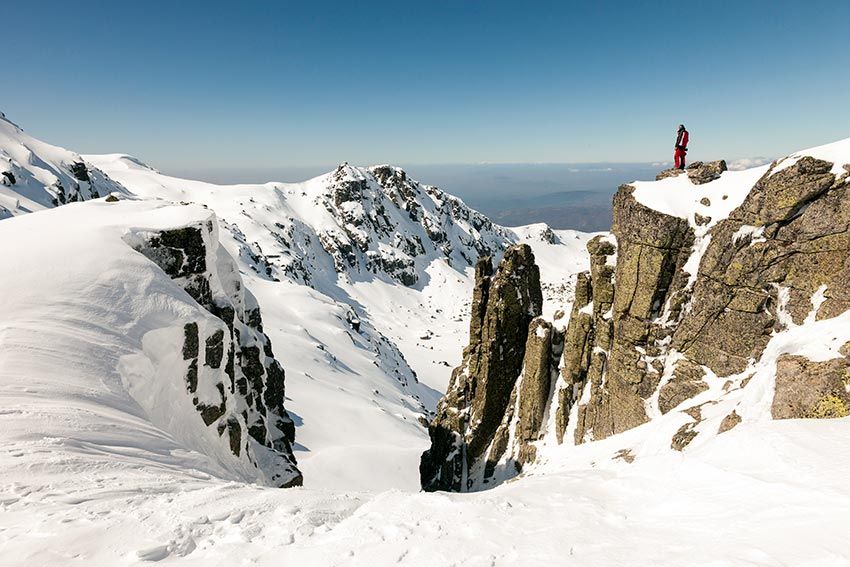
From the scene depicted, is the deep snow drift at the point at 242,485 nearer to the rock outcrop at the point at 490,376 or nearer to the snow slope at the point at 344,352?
the rock outcrop at the point at 490,376

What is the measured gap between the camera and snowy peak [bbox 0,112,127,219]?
89875 mm

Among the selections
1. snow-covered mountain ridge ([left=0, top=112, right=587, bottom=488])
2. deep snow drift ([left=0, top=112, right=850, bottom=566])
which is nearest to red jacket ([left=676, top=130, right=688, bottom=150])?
deep snow drift ([left=0, top=112, right=850, bottom=566])

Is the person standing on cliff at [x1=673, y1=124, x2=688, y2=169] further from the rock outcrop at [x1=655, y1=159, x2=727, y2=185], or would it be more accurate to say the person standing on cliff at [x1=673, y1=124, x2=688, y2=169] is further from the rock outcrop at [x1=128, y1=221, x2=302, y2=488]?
the rock outcrop at [x1=128, y1=221, x2=302, y2=488]

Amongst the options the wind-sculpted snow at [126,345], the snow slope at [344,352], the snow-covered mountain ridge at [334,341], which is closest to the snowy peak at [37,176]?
the snow-covered mountain ridge at [334,341]

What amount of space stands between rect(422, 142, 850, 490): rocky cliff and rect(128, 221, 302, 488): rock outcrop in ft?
59.7

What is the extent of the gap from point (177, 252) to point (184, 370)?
854cm

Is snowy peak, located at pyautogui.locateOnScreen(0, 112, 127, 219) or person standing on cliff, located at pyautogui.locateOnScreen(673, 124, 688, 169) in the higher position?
snowy peak, located at pyautogui.locateOnScreen(0, 112, 127, 219)

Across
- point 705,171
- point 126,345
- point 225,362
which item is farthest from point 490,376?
point 126,345

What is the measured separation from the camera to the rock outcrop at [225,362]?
22906 millimetres

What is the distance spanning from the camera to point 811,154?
23297mm

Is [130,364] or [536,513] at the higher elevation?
[130,364]

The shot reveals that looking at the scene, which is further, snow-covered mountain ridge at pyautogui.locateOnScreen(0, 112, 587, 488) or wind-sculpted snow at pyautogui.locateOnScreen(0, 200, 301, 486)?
snow-covered mountain ridge at pyautogui.locateOnScreen(0, 112, 587, 488)

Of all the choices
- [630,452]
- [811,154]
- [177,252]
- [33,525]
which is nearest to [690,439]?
[630,452]

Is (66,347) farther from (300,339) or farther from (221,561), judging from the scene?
(300,339)
